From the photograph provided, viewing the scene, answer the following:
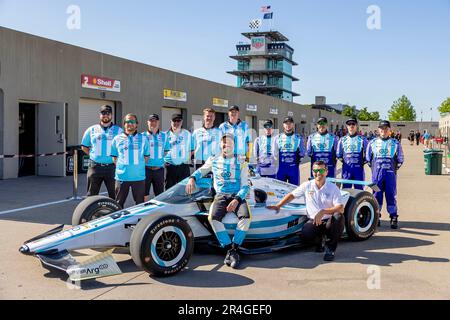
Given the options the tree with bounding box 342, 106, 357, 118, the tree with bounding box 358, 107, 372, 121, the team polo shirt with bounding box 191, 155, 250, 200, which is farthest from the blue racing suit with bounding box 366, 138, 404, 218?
the tree with bounding box 358, 107, 372, 121

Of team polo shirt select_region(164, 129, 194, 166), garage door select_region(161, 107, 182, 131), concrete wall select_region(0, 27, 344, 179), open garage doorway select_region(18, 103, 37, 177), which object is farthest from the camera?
garage door select_region(161, 107, 182, 131)

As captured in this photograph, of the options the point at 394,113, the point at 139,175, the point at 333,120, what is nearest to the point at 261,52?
the point at 333,120

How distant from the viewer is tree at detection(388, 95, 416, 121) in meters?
132

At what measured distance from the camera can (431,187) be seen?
14391 millimetres

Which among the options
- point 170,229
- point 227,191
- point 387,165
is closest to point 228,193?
point 227,191

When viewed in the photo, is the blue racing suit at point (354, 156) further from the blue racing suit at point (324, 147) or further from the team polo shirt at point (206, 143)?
the team polo shirt at point (206, 143)

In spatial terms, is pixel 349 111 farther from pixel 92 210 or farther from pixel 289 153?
pixel 92 210

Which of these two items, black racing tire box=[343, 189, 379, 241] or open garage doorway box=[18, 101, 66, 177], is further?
open garage doorway box=[18, 101, 66, 177]

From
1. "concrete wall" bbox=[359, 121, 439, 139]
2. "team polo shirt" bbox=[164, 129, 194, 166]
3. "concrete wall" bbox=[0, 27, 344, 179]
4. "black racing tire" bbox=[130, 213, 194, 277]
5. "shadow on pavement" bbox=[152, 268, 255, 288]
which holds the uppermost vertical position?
"concrete wall" bbox=[359, 121, 439, 139]

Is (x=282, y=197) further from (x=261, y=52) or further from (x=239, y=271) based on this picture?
(x=261, y=52)

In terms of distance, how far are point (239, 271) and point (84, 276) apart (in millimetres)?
1698

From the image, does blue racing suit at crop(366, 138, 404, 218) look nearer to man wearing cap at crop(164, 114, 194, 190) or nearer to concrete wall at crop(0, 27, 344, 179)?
man wearing cap at crop(164, 114, 194, 190)

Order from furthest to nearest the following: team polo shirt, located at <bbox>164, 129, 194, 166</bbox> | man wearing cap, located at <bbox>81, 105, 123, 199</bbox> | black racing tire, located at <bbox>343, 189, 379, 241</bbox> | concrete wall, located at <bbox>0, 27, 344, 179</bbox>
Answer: concrete wall, located at <bbox>0, 27, 344, 179</bbox> → team polo shirt, located at <bbox>164, 129, 194, 166</bbox> → man wearing cap, located at <bbox>81, 105, 123, 199</bbox> → black racing tire, located at <bbox>343, 189, 379, 241</bbox>

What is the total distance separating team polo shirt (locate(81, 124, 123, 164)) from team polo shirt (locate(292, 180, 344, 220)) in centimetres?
312
